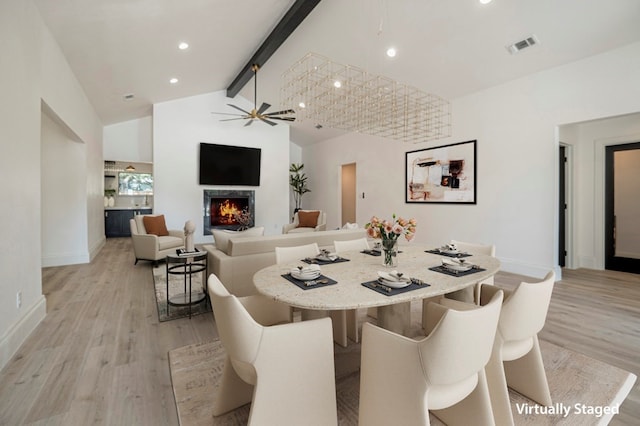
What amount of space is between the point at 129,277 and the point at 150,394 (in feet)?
10.6

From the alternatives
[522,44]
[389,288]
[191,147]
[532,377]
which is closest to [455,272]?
[389,288]

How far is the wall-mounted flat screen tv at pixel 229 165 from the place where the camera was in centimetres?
753

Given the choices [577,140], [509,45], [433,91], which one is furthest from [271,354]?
[577,140]

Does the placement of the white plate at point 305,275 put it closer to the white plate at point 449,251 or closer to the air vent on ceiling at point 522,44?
the white plate at point 449,251

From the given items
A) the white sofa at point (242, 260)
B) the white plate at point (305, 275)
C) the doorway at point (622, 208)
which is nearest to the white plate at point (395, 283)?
the white plate at point (305, 275)

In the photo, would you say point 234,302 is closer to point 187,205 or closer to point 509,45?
point 509,45

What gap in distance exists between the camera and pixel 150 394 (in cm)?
188

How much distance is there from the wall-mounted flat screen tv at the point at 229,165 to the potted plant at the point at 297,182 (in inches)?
72.2

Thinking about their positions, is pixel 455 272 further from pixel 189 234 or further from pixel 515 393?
pixel 189 234

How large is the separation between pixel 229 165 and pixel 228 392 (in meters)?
6.81

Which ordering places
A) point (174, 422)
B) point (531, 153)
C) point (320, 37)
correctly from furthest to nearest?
point (320, 37)
point (531, 153)
point (174, 422)

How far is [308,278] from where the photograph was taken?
5.86 ft

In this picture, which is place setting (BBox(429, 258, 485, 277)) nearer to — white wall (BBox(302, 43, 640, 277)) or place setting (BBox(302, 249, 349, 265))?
place setting (BBox(302, 249, 349, 265))

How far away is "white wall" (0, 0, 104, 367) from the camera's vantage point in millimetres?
2277
